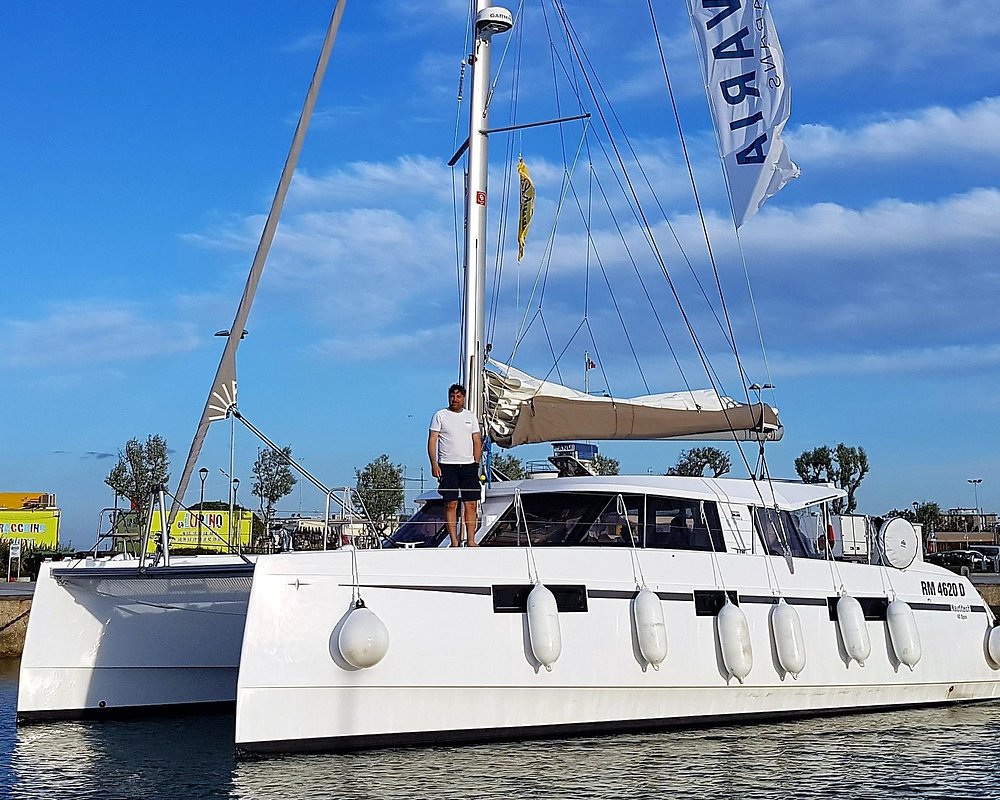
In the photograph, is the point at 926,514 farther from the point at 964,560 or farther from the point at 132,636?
the point at 132,636

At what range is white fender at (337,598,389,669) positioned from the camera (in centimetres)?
868

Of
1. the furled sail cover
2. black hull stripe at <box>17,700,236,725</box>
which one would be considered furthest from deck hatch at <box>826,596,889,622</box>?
black hull stripe at <box>17,700,236,725</box>

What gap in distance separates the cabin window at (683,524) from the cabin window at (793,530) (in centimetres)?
66

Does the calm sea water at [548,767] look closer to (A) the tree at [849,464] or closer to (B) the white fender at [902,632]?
Answer: (B) the white fender at [902,632]

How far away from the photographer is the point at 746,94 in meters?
12.5

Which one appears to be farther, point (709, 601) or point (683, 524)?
point (683, 524)

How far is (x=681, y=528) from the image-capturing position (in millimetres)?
11055

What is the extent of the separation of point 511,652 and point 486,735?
0.76 m

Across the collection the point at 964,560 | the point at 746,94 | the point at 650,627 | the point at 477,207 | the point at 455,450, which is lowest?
the point at 650,627

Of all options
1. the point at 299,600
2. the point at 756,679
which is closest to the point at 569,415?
the point at 756,679

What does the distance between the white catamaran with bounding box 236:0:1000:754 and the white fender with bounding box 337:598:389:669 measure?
0.02 m

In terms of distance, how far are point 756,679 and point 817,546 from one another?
2.51m

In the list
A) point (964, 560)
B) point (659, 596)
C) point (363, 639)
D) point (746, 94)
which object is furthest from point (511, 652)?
point (964, 560)

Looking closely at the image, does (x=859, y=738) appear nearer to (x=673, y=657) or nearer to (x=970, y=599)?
(x=673, y=657)
